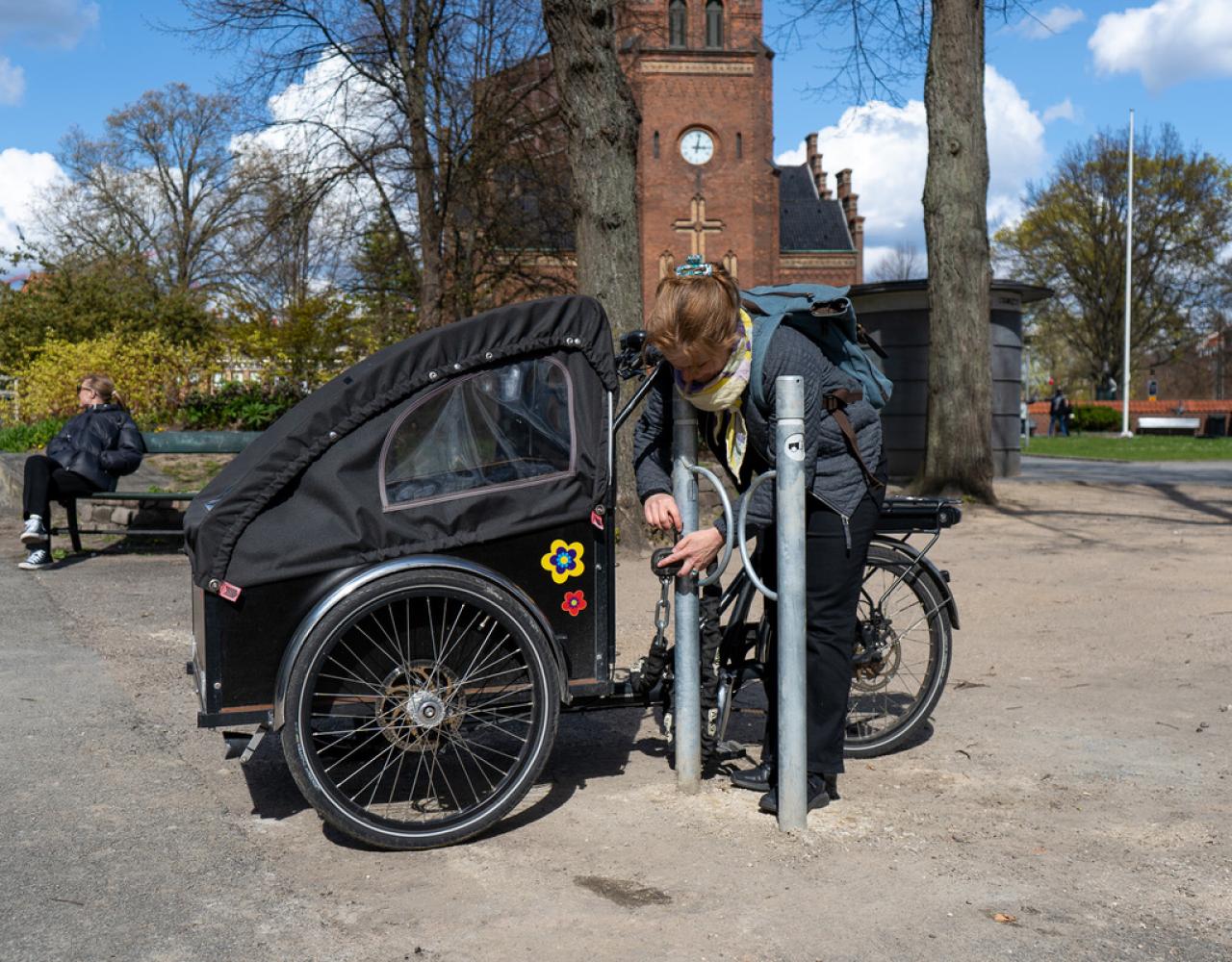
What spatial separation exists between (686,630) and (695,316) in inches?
43.8

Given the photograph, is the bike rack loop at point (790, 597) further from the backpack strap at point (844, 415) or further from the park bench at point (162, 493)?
the park bench at point (162, 493)

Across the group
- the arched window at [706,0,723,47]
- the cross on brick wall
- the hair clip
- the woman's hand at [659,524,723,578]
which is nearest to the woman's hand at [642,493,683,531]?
the woman's hand at [659,524,723,578]

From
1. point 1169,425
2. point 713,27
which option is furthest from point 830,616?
point 1169,425

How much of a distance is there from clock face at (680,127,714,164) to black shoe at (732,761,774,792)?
48213mm

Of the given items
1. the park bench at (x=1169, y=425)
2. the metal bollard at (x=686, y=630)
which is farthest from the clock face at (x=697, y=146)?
the metal bollard at (x=686, y=630)

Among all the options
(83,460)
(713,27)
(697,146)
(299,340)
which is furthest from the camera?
(697,146)

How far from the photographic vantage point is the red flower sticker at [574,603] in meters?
4.03

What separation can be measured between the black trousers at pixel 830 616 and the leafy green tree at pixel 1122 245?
54078 mm

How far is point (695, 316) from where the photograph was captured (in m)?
3.68

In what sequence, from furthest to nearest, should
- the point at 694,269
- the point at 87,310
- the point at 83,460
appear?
1. the point at 87,310
2. the point at 83,460
3. the point at 694,269

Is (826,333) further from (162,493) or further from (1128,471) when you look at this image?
(1128,471)

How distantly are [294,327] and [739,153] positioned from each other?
33.6 m

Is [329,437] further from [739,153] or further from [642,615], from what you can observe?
[739,153]

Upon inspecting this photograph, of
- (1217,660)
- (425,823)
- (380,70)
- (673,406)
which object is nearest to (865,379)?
(673,406)
